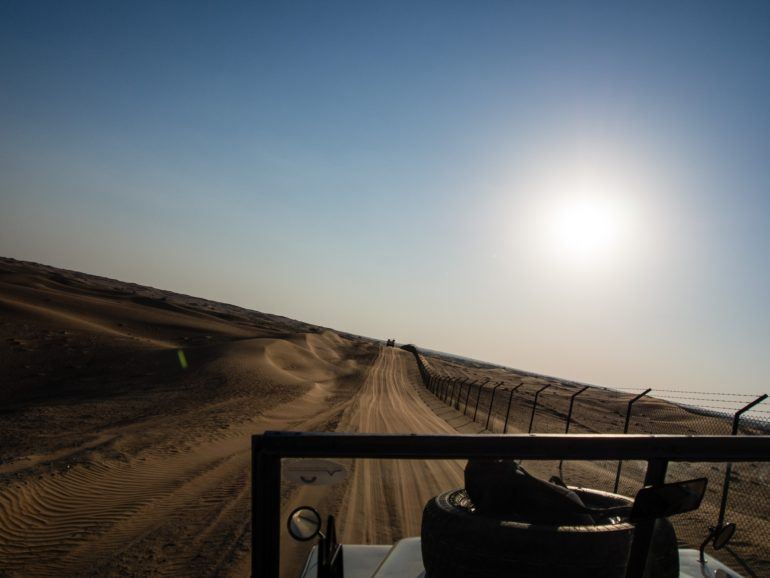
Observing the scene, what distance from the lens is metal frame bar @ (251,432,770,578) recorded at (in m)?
1.78

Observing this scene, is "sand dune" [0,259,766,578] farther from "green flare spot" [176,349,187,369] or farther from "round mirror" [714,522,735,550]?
"round mirror" [714,522,735,550]

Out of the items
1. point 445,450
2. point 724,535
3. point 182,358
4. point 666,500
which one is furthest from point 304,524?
point 182,358

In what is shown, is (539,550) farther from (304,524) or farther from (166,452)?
(166,452)

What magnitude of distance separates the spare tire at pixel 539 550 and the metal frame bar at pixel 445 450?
35 cm

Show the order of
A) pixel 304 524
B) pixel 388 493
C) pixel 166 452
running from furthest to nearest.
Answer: pixel 166 452 < pixel 388 493 < pixel 304 524

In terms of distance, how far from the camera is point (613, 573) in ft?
6.57

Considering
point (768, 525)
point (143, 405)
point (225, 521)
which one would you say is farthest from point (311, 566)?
point (143, 405)

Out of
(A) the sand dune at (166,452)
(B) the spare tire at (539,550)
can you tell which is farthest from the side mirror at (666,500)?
(A) the sand dune at (166,452)

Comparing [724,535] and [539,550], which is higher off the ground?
[539,550]

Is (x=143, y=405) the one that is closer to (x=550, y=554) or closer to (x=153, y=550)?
(x=153, y=550)

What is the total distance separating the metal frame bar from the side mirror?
0.08m

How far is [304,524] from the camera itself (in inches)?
92.7

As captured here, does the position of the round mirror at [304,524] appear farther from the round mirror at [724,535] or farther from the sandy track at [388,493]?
the sandy track at [388,493]

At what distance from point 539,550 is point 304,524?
97 cm
